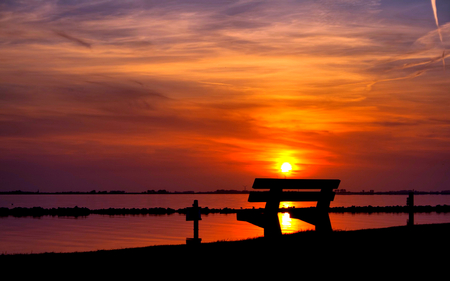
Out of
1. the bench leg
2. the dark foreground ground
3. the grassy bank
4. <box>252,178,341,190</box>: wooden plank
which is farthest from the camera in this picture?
the bench leg

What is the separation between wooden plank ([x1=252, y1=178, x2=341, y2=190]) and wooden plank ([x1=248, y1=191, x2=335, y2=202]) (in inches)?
8.0

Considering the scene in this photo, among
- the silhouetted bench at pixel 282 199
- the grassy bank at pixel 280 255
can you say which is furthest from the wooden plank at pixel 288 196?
the grassy bank at pixel 280 255

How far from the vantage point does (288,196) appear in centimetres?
1299

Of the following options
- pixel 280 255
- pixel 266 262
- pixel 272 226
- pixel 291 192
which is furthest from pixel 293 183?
pixel 266 262

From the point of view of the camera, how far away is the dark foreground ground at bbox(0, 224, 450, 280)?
29.4 feet

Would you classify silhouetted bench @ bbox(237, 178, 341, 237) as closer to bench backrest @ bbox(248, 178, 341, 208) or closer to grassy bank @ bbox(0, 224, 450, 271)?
bench backrest @ bbox(248, 178, 341, 208)

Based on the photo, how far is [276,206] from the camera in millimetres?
12477

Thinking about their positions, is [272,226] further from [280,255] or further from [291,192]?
[280,255]

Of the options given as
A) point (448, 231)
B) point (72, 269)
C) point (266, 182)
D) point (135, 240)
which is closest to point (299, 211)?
point (266, 182)

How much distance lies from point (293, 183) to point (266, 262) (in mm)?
3518

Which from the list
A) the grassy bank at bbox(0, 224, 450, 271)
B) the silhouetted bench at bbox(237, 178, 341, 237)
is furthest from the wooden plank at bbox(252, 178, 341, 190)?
the grassy bank at bbox(0, 224, 450, 271)

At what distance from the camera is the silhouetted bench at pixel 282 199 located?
488 inches

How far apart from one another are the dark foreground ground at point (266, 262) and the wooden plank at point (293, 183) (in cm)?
140

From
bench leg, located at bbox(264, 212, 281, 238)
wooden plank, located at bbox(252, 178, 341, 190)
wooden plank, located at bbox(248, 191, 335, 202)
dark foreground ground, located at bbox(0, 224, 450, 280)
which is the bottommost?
dark foreground ground, located at bbox(0, 224, 450, 280)
